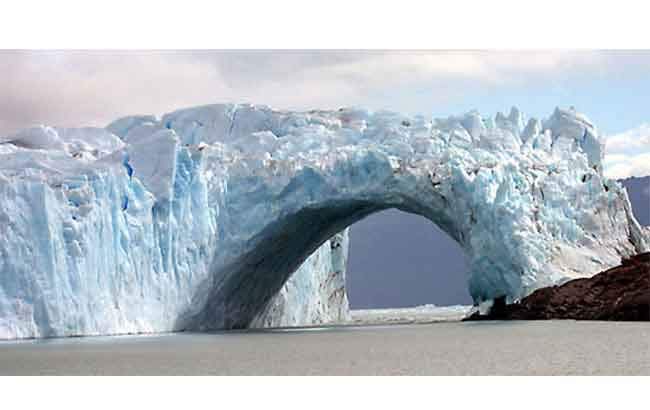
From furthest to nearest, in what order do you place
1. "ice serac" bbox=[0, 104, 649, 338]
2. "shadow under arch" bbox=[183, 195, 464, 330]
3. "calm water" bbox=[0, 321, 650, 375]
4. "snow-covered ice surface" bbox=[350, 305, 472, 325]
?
"snow-covered ice surface" bbox=[350, 305, 472, 325], "shadow under arch" bbox=[183, 195, 464, 330], "ice serac" bbox=[0, 104, 649, 338], "calm water" bbox=[0, 321, 650, 375]

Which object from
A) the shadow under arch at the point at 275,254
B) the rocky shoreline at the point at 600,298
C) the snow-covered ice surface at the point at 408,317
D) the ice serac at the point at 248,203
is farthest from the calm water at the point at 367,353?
the snow-covered ice surface at the point at 408,317

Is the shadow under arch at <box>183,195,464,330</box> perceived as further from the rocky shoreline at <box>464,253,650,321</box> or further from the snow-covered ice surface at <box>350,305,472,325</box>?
the snow-covered ice surface at <box>350,305,472,325</box>

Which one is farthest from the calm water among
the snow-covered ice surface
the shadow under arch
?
the snow-covered ice surface

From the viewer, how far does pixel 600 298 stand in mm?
22828

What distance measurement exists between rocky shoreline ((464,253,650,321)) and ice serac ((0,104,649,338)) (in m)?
0.45

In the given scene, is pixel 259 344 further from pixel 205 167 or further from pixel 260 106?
pixel 260 106

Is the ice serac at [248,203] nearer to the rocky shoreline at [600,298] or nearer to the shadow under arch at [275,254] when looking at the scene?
the shadow under arch at [275,254]

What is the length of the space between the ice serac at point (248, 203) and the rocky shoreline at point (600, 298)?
449 millimetres

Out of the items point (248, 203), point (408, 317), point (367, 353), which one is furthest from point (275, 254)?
point (408, 317)

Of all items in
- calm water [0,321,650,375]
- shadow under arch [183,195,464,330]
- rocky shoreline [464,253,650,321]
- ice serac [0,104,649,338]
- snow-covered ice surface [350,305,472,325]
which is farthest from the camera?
snow-covered ice surface [350,305,472,325]

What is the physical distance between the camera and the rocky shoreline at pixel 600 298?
22.0 m

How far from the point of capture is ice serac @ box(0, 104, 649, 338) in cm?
2136
